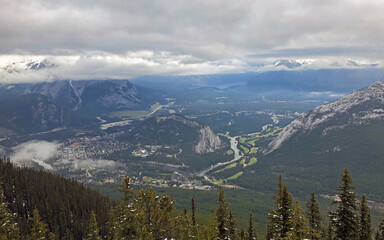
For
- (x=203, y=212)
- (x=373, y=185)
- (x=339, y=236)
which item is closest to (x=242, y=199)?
(x=203, y=212)

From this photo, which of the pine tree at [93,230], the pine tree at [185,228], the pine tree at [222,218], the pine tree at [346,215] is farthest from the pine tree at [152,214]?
the pine tree at [346,215]

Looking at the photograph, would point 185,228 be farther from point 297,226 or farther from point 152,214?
point 297,226

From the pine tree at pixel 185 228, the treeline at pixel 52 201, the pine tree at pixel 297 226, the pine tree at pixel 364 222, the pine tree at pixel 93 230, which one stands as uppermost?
the pine tree at pixel 297 226

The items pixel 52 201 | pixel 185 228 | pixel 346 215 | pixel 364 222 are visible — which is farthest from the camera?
pixel 52 201

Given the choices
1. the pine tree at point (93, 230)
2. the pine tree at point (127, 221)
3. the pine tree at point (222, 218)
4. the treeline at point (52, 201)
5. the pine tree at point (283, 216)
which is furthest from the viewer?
the treeline at point (52, 201)

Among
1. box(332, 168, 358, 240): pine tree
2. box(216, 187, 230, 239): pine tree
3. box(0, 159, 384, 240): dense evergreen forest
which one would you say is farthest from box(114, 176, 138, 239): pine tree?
box(332, 168, 358, 240): pine tree

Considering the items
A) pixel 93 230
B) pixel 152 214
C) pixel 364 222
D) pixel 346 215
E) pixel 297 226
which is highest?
pixel 297 226

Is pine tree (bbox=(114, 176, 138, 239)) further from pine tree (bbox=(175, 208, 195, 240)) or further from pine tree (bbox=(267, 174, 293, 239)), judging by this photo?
pine tree (bbox=(267, 174, 293, 239))

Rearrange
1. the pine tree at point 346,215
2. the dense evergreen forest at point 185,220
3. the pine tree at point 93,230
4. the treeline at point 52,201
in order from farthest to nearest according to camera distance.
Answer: the treeline at point 52,201 → the pine tree at point 93,230 → the pine tree at point 346,215 → the dense evergreen forest at point 185,220

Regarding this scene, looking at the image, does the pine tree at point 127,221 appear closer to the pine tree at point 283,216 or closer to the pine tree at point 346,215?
the pine tree at point 283,216

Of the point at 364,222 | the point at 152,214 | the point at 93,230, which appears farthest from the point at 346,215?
the point at 93,230

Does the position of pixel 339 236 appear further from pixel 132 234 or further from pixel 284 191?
pixel 132 234
